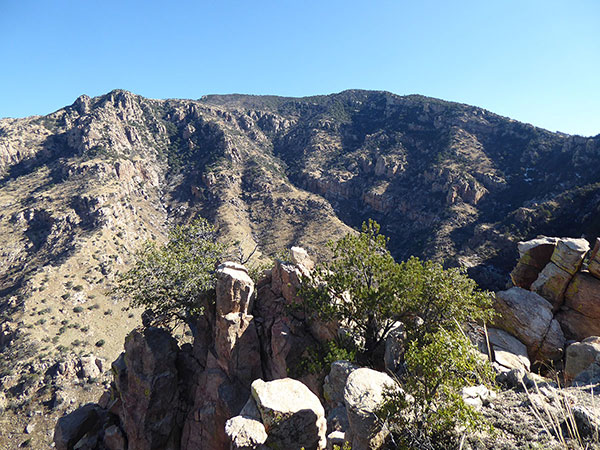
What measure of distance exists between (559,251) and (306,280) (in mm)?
18403

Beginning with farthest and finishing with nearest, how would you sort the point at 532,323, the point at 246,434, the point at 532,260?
the point at 532,260
the point at 532,323
the point at 246,434

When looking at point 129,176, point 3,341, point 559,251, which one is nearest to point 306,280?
point 559,251

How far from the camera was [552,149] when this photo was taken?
111 meters

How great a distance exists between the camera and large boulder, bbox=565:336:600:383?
43.0 ft

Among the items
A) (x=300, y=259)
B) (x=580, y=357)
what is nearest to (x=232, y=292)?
(x=300, y=259)

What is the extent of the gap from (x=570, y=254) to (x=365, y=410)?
20.2 meters

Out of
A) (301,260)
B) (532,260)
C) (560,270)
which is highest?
(560,270)

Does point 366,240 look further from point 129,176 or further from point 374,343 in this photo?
point 129,176

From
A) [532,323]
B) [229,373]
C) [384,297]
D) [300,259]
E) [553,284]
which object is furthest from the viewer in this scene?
[300,259]

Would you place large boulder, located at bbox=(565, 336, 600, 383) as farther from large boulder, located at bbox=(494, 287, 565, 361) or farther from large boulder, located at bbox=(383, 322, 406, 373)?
large boulder, located at bbox=(383, 322, 406, 373)

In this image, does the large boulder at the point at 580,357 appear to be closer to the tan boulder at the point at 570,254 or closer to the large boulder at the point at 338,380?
the tan boulder at the point at 570,254

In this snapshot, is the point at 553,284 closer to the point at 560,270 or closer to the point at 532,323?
the point at 560,270

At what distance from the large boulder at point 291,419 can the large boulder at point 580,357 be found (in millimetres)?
12969

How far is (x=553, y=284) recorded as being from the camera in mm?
18953
